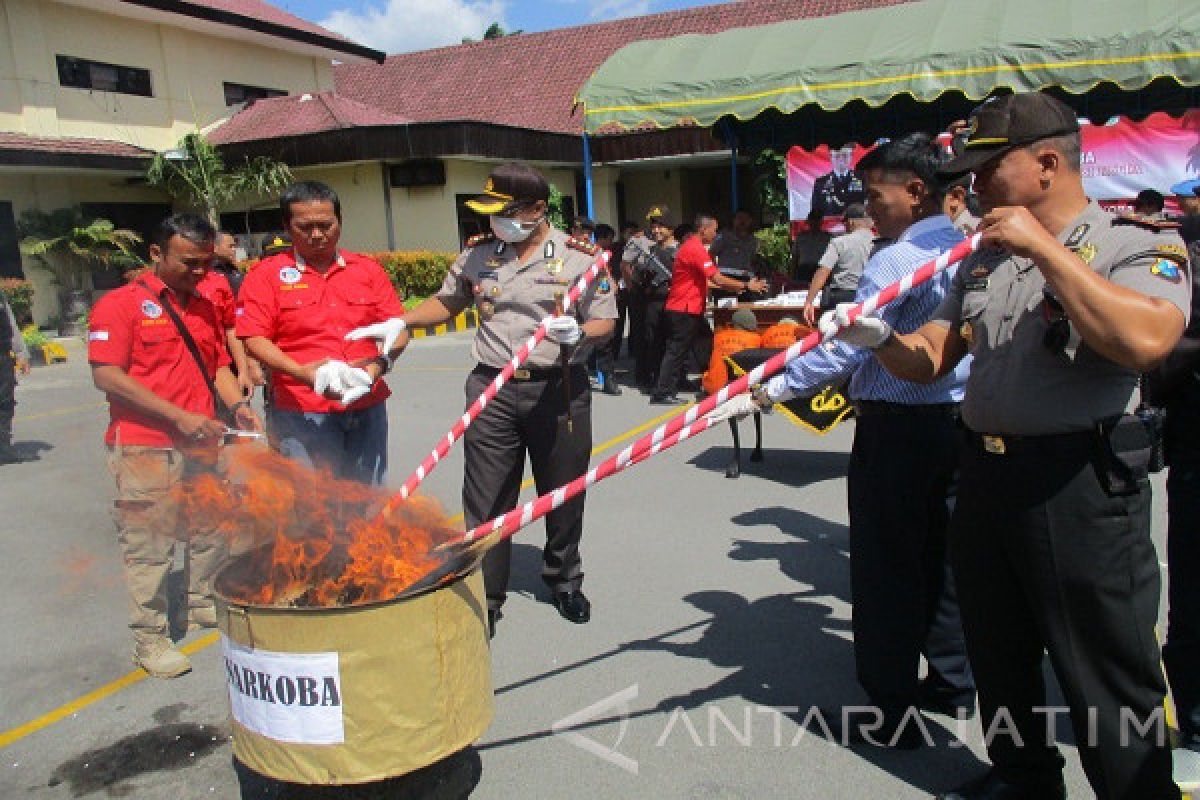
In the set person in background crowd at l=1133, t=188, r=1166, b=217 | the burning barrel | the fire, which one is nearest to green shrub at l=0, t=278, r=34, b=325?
the fire

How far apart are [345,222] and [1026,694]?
20.6m

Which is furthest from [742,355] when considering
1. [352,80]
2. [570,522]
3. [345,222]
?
[352,80]

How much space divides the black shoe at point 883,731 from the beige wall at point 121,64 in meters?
20.2

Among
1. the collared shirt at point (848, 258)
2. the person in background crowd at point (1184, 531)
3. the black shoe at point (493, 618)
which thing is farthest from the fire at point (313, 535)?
the collared shirt at point (848, 258)

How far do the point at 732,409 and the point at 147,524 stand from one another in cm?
271

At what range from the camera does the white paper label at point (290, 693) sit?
2.50m

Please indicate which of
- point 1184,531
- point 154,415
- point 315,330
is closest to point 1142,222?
point 1184,531

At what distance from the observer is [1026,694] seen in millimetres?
2637

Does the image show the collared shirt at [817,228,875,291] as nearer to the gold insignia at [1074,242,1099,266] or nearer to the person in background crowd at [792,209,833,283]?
the person in background crowd at [792,209,833,283]

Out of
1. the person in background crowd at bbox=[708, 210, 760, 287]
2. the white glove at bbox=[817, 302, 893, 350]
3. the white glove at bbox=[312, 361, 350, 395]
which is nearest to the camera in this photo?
the white glove at bbox=[817, 302, 893, 350]

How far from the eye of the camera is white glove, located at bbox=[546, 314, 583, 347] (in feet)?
12.8

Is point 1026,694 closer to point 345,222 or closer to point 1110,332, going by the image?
point 1110,332

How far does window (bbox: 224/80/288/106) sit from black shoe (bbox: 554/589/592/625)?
21.9m

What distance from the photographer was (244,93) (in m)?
23.3
